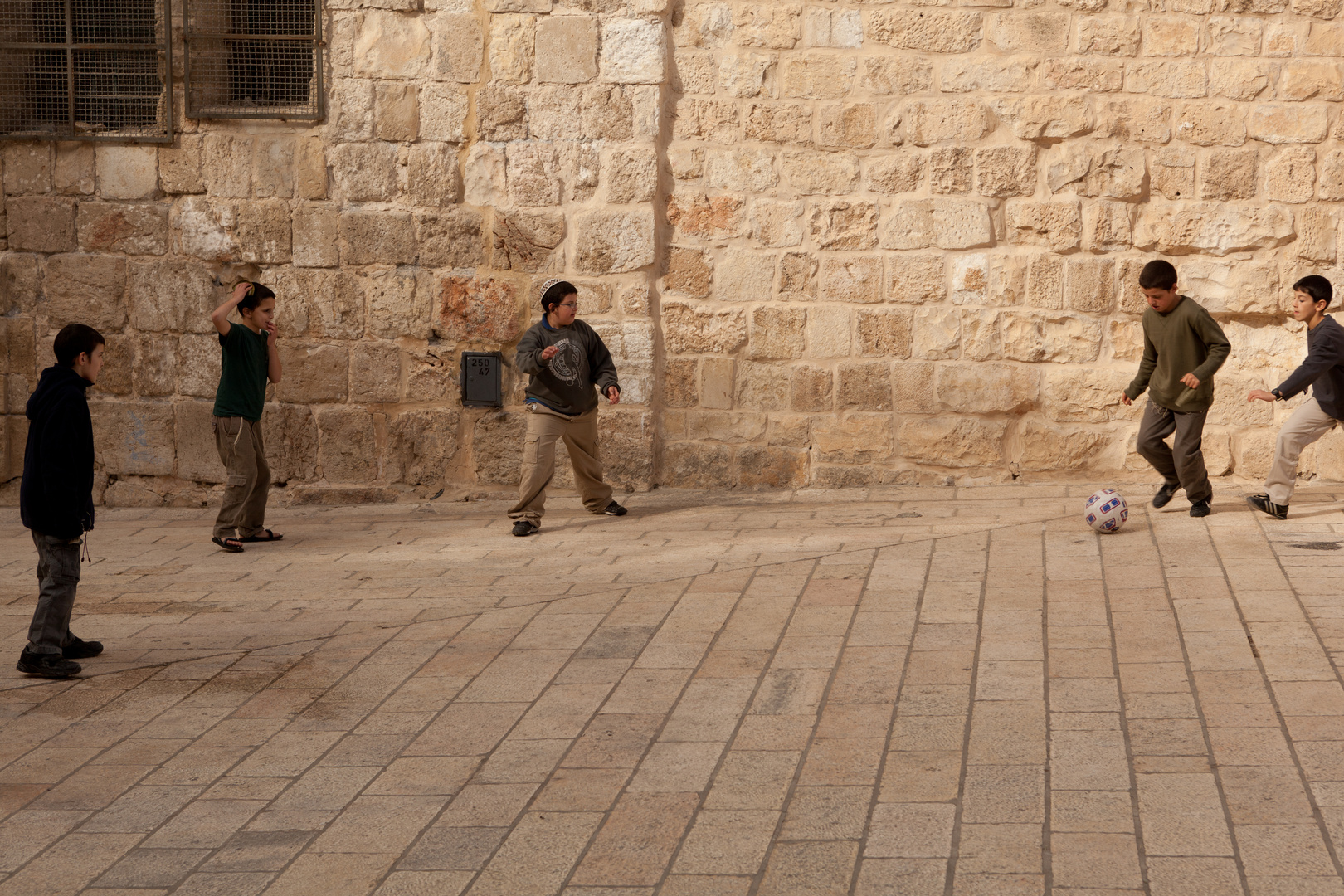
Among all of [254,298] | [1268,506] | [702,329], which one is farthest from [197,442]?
[1268,506]

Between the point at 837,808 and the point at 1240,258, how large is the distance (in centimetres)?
600

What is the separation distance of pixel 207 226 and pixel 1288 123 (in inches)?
272

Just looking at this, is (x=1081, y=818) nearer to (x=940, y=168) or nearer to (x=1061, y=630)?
(x=1061, y=630)

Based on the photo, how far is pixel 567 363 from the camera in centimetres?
792

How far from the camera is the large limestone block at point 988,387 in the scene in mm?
8586

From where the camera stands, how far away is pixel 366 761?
4.25 metres

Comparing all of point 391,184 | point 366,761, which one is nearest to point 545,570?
point 366,761

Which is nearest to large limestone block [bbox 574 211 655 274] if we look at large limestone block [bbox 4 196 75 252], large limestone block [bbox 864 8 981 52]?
large limestone block [bbox 864 8 981 52]

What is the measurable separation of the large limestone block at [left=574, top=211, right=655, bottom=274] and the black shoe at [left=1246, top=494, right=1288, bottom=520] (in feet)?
12.7

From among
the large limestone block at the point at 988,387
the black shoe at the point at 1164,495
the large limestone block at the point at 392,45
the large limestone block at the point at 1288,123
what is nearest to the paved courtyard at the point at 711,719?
the black shoe at the point at 1164,495

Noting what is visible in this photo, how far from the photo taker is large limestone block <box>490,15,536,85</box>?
8.59 m

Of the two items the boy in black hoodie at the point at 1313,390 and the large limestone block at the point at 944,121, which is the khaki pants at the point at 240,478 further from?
the boy in black hoodie at the point at 1313,390

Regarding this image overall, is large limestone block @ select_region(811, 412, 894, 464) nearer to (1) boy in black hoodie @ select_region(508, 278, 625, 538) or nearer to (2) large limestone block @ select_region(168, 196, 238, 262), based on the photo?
(1) boy in black hoodie @ select_region(508, 278, 625, 538)

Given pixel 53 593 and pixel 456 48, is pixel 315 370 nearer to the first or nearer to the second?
pixel 456 48
